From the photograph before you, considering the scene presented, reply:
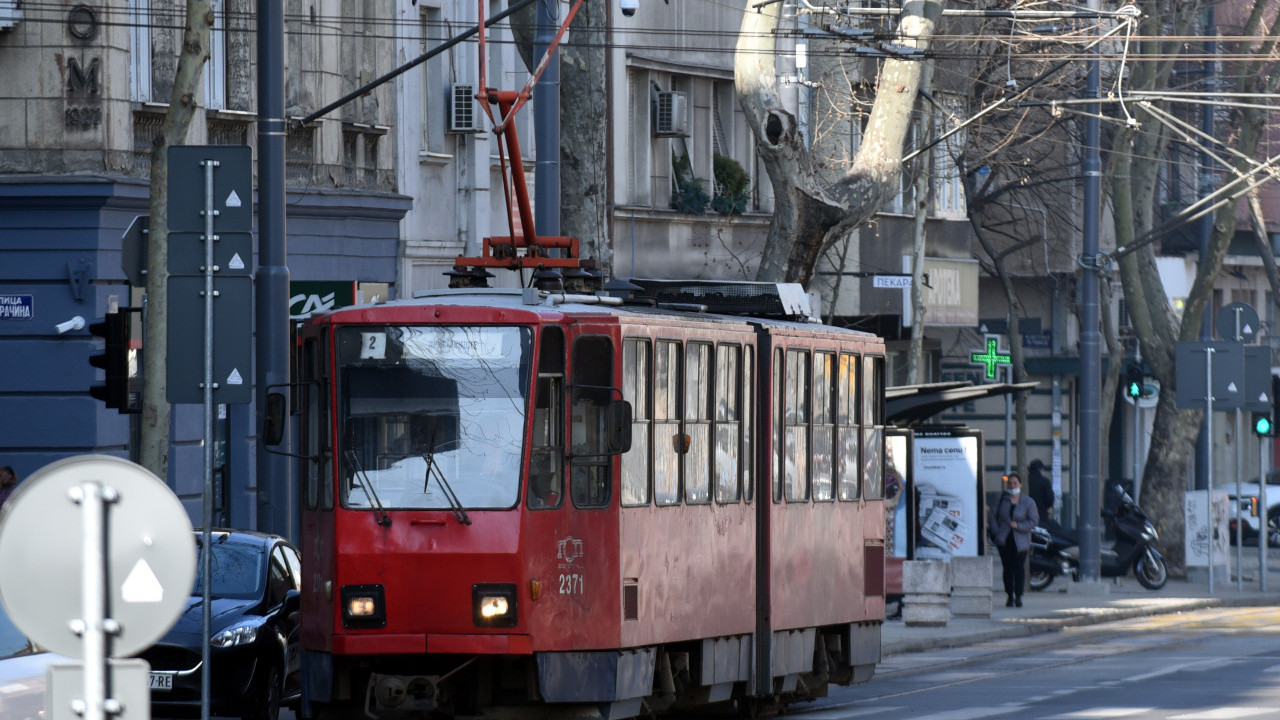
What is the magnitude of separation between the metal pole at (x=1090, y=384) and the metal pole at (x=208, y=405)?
21.9 m

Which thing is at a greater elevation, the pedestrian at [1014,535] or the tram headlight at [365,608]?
the tram headlight at [365,608]

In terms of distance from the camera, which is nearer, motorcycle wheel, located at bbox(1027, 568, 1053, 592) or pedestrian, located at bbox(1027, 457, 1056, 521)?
motorcycle wheel, located at bbox(1027, 568, 1053, 592)

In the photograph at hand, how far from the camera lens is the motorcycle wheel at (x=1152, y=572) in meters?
33.2

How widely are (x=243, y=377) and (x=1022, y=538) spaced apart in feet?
61.0

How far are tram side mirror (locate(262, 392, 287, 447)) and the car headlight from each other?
1.87 m

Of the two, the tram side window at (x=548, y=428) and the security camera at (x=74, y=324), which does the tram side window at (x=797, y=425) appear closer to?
the tram side window at (x=548, y=428)

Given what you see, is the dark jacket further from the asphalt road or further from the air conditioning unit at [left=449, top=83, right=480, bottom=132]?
the air conditioning unit at [left=449, top=83, right=480, bottom=132]

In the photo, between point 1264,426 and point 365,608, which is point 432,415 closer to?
point 365,608

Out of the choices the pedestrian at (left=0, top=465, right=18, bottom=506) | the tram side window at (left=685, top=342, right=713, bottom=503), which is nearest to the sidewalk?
the tram side window at (left=685, top=342, right=713, bottom=503)

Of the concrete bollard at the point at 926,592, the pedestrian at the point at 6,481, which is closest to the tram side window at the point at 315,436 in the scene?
the pedestrian at the point at 6,481

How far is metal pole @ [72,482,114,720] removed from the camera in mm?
6266

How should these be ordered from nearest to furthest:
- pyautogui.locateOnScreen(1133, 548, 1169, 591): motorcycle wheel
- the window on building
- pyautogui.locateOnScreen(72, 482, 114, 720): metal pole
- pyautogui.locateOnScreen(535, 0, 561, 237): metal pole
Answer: pyautogui.locateOnScreen(72, 482, 114, 720): metal pole, pyautogui.locateOnScreen(535, 0, 561, 237): metal pole, the window on building, pyautogui.locateOnScreen(1133, 548, 1169, 591): motorcycle wheel

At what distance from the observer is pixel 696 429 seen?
602 inches

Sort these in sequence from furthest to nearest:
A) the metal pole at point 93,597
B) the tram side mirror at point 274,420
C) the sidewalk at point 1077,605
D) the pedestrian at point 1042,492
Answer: the pedestrian at point 1042,492, the sidewalk at point 1077,605, the tram side mirror at point 274,420, the metal pole at point 93,597
